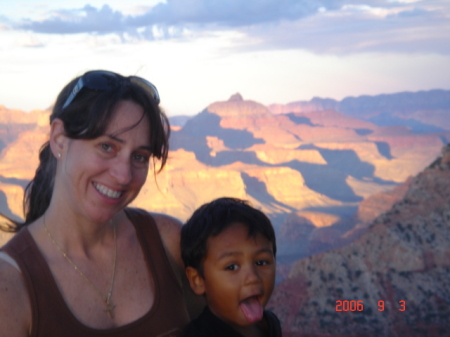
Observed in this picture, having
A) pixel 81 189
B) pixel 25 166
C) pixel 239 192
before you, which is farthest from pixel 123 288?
pixel 25 166

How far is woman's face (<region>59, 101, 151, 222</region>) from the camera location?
1935mm

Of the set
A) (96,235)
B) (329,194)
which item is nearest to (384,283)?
(96,235)

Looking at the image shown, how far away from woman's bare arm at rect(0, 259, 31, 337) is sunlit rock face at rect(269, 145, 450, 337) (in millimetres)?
13255

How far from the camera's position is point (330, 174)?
83.2 m

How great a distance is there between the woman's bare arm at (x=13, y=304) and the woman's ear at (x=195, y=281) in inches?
27.6

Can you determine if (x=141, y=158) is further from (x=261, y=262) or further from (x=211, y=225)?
(x=261, y=262)

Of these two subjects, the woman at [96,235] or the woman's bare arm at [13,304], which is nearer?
the woman's bare arm at [13,304]

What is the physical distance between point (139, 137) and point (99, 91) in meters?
0.22

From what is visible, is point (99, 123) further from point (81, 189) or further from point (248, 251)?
point (248, 251)

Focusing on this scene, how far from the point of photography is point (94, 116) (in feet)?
6.28

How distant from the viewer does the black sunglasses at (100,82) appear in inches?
77.9

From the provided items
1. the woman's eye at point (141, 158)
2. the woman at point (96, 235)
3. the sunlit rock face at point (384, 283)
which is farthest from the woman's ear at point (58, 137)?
the sunlit rock face at point (384, 283)
